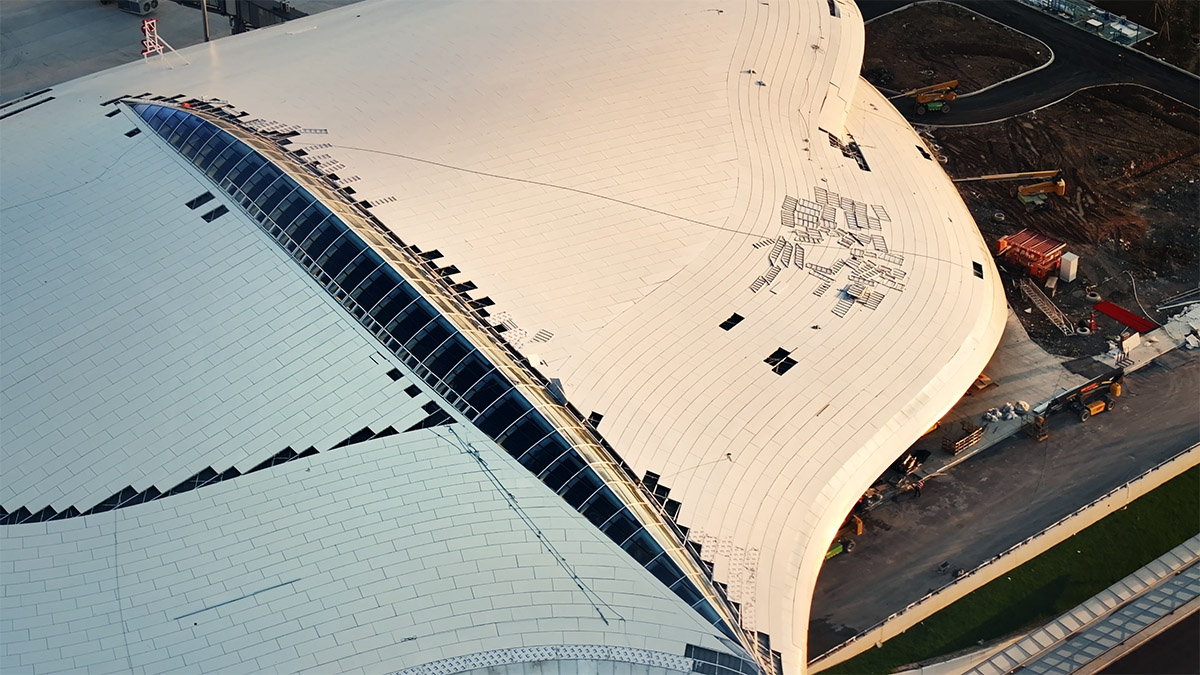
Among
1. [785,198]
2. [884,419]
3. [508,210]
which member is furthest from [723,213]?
[884,419]

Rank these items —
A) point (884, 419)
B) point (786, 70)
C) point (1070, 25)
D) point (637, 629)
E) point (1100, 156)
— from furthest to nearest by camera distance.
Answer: point (1070, 25), point (1100, 156), point (786, 70), point (884, 419), point (637, 629)

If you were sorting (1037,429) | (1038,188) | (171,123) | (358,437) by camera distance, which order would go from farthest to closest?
1. (1038,188)
2. (1037,429)
3. (171,123)
4. (358,437)

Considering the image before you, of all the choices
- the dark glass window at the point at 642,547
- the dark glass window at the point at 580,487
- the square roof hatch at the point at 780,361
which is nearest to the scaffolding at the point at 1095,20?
the square roof hatch at the point at 780,361

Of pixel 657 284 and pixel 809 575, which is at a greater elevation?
pixel 657 284

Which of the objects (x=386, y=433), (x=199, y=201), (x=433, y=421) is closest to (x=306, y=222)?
(x=199, y=201)

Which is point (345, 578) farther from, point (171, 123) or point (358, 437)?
point (171, 123)

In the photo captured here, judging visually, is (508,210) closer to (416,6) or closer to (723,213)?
(723,213)

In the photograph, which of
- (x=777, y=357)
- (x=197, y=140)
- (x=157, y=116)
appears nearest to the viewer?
(x=777, y=357)
